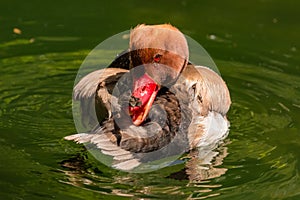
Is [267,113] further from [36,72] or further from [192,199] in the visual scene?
[36,72]

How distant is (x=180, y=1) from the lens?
11.7m

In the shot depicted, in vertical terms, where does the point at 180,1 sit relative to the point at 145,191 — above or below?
above

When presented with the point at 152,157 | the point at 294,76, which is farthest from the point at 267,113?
the point at 152,157

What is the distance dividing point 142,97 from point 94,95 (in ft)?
2.11

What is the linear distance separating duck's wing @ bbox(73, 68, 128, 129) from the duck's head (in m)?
0.21

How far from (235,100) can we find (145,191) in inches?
102

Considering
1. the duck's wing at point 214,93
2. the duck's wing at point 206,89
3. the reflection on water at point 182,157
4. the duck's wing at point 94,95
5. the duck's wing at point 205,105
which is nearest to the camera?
the reflection on water at point 182,157

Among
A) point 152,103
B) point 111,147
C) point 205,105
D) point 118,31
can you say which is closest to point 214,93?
point 205,105

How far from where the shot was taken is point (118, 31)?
10445 mm

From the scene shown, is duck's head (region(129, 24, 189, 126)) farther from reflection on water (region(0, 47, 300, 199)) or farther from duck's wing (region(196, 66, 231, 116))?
reflection on water (region(0, 47, 300, 199))

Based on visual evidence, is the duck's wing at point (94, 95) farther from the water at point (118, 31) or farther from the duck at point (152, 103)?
the water at point (118, 31)

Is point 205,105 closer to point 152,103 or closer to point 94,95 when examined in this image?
point 152,103

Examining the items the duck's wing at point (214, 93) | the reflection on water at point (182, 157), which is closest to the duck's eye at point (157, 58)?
the duck's wing at point (214, 93)

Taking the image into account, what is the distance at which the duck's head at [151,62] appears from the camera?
21.6 ft
